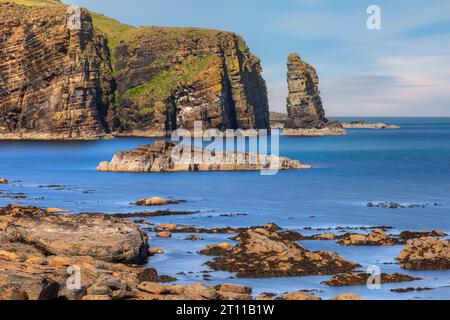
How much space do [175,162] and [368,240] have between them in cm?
7313

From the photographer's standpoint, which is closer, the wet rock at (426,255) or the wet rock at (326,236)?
the wet rock at (426,255)

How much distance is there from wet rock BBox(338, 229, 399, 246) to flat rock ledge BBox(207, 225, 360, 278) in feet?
25.7

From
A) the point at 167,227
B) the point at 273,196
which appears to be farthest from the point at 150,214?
the point at 273,196

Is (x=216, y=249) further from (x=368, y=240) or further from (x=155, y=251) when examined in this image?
(x=368, y=240)

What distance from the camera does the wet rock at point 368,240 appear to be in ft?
160

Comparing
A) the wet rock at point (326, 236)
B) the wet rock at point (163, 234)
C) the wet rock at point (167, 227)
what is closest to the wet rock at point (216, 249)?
the wet rock at point (163, 234)

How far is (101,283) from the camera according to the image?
1117 inches

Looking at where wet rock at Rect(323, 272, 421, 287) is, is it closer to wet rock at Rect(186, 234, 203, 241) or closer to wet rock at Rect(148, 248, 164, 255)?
wet rock at Rect(148, 248, 164, 255)

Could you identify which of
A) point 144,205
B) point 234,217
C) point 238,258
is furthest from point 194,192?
A: point 238,258

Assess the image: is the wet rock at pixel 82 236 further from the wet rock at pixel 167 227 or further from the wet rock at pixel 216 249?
the wet rock at pixel 167 227

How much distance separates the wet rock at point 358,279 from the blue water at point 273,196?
2.52 ft

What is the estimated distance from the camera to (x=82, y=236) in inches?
1523
